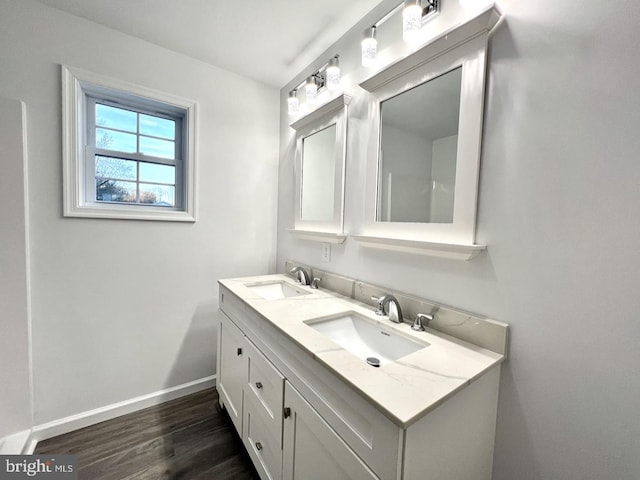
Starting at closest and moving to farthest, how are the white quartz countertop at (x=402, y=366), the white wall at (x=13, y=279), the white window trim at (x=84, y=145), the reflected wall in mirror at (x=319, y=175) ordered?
the white quartz countertop at (x=402, y=366), the white wall at (x=13, y=279), the white window trim at (x=84, y=145), the reflected wall in mirror at (x=319, y=175)

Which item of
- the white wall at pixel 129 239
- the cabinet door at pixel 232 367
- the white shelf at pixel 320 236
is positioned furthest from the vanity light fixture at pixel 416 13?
the cabinet door at pixel 232 367

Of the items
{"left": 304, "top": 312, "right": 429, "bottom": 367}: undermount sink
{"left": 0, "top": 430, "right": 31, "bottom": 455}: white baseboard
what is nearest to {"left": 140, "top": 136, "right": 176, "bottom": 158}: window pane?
{"left": 304, "top": 312, "right": 429, "bottom": 367}: undermount sink

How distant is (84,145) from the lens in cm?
151

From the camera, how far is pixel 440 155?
1.02 meters

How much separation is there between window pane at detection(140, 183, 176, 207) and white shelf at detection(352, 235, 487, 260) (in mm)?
1374

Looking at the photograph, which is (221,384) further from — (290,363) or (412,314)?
(412,314)

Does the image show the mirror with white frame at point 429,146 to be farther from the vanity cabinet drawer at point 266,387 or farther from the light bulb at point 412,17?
the vanity cabinet drawer at point 266,387

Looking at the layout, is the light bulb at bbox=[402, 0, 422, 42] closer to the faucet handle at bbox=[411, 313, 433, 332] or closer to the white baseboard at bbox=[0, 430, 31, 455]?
the faucet handle at bbox=[411, 313, 433, 332]

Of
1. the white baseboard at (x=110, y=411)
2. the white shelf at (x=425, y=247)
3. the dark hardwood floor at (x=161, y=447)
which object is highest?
the white shelf at (x=425, y=247)

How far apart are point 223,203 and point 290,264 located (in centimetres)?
66

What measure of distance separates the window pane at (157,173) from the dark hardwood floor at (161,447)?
1.50 meters

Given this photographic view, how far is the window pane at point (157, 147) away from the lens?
5.66ft

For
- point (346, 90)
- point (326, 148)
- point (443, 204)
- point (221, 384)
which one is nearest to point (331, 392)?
point (443, 204)

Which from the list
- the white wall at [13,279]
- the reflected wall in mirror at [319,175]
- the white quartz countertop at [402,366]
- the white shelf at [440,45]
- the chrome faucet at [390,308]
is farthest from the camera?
the reflected wall in mirror at [319,175]
